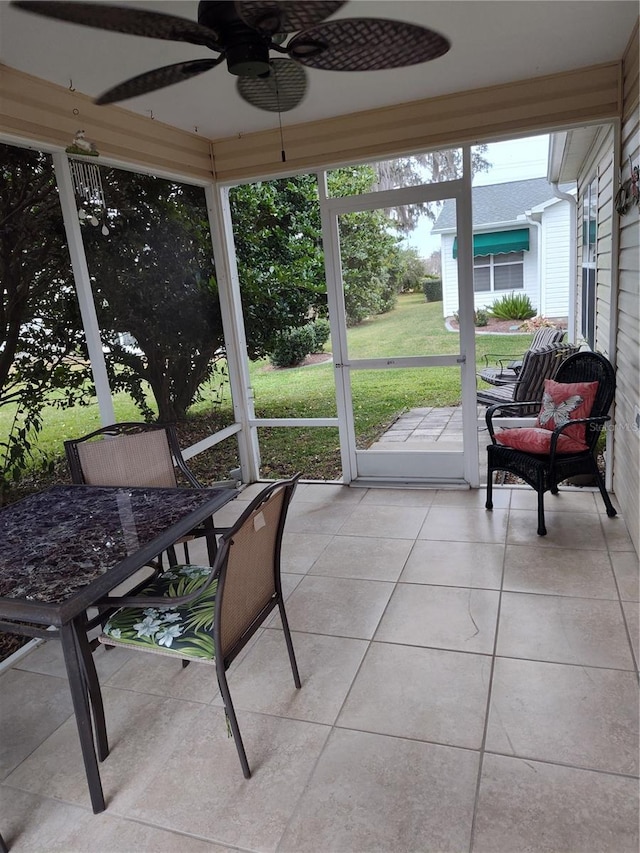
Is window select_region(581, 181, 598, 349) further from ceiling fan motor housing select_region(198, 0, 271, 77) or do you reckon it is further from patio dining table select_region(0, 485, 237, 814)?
patio dining table select_region(0, 485, 237, 814)

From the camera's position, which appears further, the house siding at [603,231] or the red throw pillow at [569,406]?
the house siding at [603,231]

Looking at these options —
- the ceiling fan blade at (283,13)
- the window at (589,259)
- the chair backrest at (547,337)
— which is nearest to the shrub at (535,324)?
the chair backrest at (547,337)

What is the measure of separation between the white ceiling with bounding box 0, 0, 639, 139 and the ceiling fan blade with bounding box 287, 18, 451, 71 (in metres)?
0.70

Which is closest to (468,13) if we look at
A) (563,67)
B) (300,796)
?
(563,67)

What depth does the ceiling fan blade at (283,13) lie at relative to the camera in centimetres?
142

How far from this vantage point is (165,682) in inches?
89.0

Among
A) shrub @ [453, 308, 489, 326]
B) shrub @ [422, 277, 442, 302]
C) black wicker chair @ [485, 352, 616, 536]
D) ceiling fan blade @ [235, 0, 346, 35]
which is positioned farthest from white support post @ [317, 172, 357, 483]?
shrub @ [453, 308, 489, 326]

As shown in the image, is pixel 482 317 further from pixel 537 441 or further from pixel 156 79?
pixel 156 79

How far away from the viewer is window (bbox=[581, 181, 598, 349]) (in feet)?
15.6

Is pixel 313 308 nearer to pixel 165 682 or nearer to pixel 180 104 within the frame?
pixel 180 104

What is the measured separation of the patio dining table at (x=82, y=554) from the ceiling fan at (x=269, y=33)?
4.85 feet

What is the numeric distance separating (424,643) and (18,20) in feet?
9.69

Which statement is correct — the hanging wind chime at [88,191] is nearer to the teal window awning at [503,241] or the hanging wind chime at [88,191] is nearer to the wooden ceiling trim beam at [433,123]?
the wooden ceiling trim beam at [433,123]

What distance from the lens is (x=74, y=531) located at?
1967 millimetres
